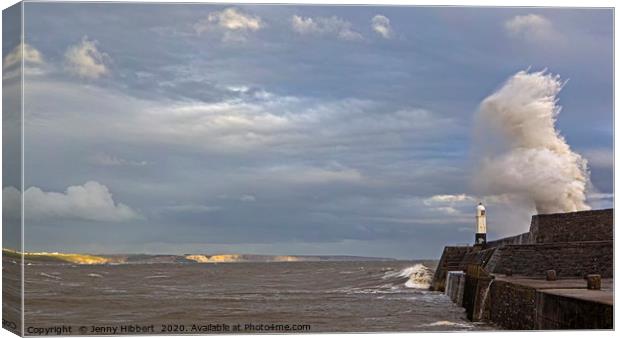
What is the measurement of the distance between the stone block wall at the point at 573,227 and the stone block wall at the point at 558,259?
0.49 meters

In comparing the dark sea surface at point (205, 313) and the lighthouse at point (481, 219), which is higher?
the lighthouse at point (481, 219)

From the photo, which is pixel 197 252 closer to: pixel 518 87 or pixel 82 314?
pixel 82 314

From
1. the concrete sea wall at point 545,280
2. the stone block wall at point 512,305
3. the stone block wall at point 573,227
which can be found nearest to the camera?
the concrete sea wall at point 545,280

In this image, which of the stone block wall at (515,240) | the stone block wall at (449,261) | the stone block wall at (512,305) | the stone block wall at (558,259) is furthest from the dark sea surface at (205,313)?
the stone block wall at (449,261)

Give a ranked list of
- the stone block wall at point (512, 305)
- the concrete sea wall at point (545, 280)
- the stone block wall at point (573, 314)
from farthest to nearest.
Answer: the stone block wall at point (512, 305)
the concrete sea wall at point (545, 280)
the stone block wall at point (573, 314)

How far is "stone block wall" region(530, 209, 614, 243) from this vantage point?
23.5 metres

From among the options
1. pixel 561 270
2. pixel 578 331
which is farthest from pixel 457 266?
pixel 578 331

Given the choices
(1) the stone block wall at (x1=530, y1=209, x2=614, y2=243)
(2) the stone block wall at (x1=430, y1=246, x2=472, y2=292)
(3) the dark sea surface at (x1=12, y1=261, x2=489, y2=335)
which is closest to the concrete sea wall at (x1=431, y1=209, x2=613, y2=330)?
(1) the stone block wall at (x1=530, y1=209, x2=614, y2=243)

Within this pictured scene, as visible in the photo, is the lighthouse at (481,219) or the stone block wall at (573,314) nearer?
the stone block wall at (573,314)

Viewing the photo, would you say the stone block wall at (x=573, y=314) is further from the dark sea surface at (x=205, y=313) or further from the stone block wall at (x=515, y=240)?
the stone block wall at (x=515, y=240)

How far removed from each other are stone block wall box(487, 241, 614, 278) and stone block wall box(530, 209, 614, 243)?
1.62ft

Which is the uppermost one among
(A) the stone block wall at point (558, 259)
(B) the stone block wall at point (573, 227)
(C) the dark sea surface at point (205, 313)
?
(B) the stone block wall at point (573, 227)

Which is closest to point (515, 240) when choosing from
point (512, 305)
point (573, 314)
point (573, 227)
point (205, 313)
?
point (573, 227)

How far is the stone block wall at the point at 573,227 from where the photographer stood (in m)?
23.5
